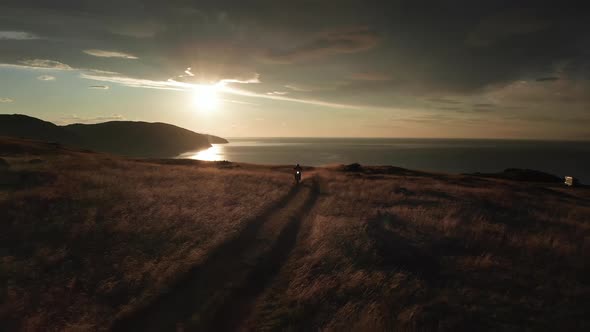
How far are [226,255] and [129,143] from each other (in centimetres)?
21884

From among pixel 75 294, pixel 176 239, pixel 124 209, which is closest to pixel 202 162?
pixel 124 209

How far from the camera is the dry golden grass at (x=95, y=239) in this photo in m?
8.68

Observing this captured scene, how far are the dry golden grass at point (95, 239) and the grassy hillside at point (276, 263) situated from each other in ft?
0.21

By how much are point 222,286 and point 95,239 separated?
6.98 metres

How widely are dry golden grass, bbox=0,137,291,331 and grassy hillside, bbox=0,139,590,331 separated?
63 millimetres

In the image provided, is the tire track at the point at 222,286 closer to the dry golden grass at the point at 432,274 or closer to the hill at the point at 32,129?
the dry golden grass at the point at 432,274

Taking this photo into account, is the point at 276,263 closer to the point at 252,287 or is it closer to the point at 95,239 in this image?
the point at 252,287

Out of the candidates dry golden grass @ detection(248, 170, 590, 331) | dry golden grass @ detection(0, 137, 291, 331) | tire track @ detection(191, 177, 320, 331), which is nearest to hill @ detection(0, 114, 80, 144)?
dry golden grass @ detection(0, 137, 291, 331)

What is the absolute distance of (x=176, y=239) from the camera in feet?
42.9

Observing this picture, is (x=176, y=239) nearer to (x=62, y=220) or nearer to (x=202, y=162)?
(x=62, y=220)

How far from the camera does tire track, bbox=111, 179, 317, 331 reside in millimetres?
8000

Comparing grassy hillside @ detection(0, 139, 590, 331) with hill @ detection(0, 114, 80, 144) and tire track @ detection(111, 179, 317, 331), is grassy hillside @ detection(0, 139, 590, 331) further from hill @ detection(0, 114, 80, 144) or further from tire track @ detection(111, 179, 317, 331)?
hill @ detection(0, 114, 80, 144)

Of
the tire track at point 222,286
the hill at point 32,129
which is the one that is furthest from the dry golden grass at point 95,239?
the hill at point 32,129

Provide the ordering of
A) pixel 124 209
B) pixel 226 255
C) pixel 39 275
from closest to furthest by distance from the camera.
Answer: pixel 39 275 → pixel 226 255 → pixel 124 209
